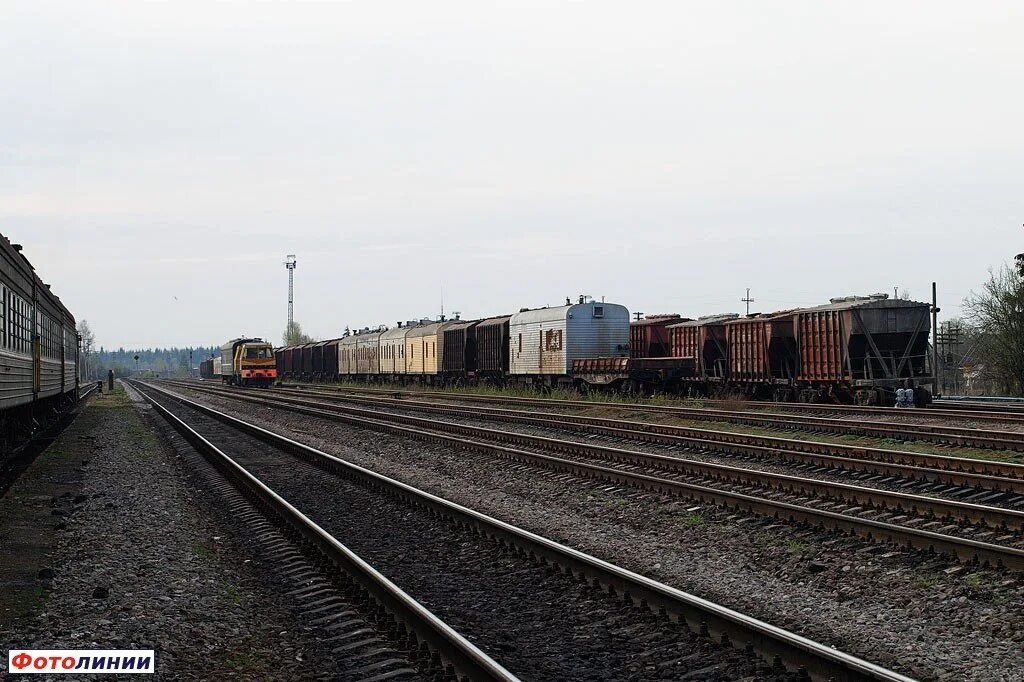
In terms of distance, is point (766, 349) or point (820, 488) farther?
point (766, 349)

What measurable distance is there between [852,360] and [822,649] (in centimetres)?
2295

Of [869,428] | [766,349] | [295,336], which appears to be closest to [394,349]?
[766,349]

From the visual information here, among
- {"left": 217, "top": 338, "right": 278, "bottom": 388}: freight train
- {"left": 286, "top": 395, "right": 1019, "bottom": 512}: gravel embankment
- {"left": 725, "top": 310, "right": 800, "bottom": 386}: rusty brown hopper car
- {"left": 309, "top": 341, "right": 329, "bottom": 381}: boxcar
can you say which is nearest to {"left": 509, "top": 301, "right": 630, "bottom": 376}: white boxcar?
{"left": 725, "top": 310, "right": 800, "bottom": 386}: rusty brown hopper car

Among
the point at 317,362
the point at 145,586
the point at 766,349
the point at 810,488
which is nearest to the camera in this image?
the point at 145,586

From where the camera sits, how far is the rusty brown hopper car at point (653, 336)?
3788 cm

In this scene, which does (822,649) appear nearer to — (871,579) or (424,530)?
(871,579)

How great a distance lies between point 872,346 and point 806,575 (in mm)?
20277

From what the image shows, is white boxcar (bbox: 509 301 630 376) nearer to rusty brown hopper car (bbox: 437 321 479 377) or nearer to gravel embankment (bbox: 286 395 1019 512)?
rusty brown hopper car (bbox: 437 321 479 377)

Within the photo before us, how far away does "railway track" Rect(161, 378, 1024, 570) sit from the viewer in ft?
26.2

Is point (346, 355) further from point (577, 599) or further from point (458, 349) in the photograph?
point (577, 599)

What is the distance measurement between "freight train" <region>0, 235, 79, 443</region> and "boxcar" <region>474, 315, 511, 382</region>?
19.8 m

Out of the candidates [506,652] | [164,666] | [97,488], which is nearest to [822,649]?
[506,652]

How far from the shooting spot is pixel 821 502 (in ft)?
34.1

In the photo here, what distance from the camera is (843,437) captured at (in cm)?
1773
